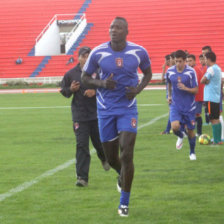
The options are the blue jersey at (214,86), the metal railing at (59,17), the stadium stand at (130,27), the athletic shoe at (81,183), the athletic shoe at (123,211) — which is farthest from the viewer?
the metal railing at (59,17)

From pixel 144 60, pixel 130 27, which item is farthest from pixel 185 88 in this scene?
pixel 130 27

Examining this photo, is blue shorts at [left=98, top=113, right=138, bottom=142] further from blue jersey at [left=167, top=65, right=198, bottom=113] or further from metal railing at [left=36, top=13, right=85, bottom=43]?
metal railing at [left=36, top=13, right=85, bottom=43]

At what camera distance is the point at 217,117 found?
12.3m

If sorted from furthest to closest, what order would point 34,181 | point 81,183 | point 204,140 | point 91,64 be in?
point 204,140 < point 34,181 < point 81,183 < point 91,64

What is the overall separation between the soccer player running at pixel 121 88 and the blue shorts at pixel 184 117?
4057mm

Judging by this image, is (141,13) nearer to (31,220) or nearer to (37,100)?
(37,100)

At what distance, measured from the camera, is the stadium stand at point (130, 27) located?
39750mm

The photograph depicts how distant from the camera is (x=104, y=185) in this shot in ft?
27.6

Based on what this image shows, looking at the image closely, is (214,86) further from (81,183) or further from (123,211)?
(123,211)

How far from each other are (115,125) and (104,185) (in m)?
1.76

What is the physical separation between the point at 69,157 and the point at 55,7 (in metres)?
36.0

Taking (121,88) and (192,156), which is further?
(192,156)

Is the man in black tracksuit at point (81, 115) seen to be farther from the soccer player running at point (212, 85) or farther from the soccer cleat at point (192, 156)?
the soccer player running at point (212, 85)

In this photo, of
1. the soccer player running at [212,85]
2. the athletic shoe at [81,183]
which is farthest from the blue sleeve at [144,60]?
the soccer player running at [212,85]
